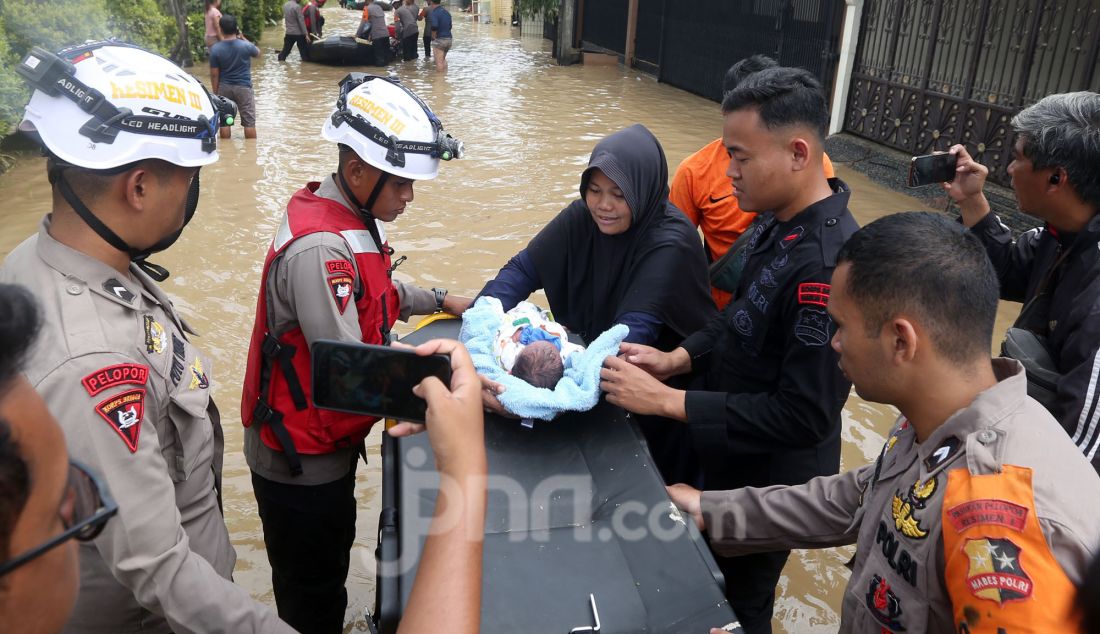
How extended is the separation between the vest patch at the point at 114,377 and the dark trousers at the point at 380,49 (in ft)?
57.2

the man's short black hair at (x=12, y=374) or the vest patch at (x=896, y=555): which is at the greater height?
the man's short black hair at (x=12, y=374)

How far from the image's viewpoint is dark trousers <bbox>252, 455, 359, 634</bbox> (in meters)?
2.45

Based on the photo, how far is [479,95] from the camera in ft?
47.3

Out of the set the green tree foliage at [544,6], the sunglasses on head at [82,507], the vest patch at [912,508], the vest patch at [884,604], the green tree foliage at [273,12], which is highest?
the green tree foliage at [544,6]

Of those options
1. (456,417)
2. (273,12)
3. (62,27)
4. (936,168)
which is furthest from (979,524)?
(273,12)

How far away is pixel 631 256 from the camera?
266 centimetres

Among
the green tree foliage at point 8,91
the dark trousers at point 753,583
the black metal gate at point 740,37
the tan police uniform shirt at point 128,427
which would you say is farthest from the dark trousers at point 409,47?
the tan police uniform shirt at point 128,427

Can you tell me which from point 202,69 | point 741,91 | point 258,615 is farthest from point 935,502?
point 202,69

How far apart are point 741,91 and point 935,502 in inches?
59.4

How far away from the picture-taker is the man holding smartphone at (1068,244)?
205 cm

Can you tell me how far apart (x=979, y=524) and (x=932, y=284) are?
0.47 metres

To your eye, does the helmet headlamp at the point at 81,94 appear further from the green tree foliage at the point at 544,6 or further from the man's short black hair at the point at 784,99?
the green tree foliage at the point at 544,6

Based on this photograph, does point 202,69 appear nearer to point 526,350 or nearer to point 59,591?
point 526,350

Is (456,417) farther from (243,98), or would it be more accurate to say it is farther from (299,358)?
(243,98)
